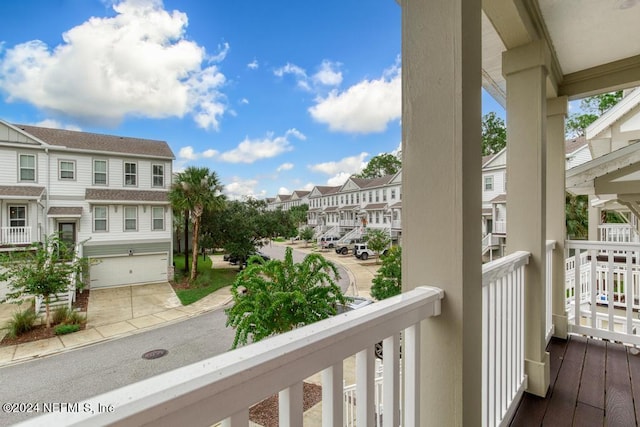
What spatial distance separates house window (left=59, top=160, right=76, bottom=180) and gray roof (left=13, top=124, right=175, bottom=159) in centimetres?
21

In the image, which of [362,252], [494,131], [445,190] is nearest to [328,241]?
[362,252]

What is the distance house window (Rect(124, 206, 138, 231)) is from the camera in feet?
11.5

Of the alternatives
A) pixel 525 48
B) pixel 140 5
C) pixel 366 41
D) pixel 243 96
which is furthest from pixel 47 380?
pixel 525 48

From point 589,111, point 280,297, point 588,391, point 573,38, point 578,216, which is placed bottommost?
point 588,391

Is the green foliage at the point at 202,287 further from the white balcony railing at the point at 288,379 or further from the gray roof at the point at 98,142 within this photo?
the white balcony railing at the point at 288,379

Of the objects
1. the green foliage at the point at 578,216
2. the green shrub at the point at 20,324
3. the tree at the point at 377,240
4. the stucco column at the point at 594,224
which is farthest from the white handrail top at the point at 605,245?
the green foliage at the point at 578,216

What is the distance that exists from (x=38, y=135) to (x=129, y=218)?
5.37ft

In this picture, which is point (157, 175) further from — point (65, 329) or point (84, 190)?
point (65, 329)

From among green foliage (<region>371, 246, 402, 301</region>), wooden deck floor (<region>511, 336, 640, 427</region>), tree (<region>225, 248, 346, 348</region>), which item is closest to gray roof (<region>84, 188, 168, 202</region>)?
tree (<region>225, 248, 346, 348</region>)

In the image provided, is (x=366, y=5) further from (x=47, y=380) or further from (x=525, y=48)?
(x=47, y=380)

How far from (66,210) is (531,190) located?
332cm

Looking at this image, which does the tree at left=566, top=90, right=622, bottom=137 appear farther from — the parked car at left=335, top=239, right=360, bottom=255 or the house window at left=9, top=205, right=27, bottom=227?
the house window at left=9, top=205, right=27, bottom=227

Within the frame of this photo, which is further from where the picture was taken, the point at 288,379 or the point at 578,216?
the point at 578,216

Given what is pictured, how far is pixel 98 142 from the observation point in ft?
8.97
